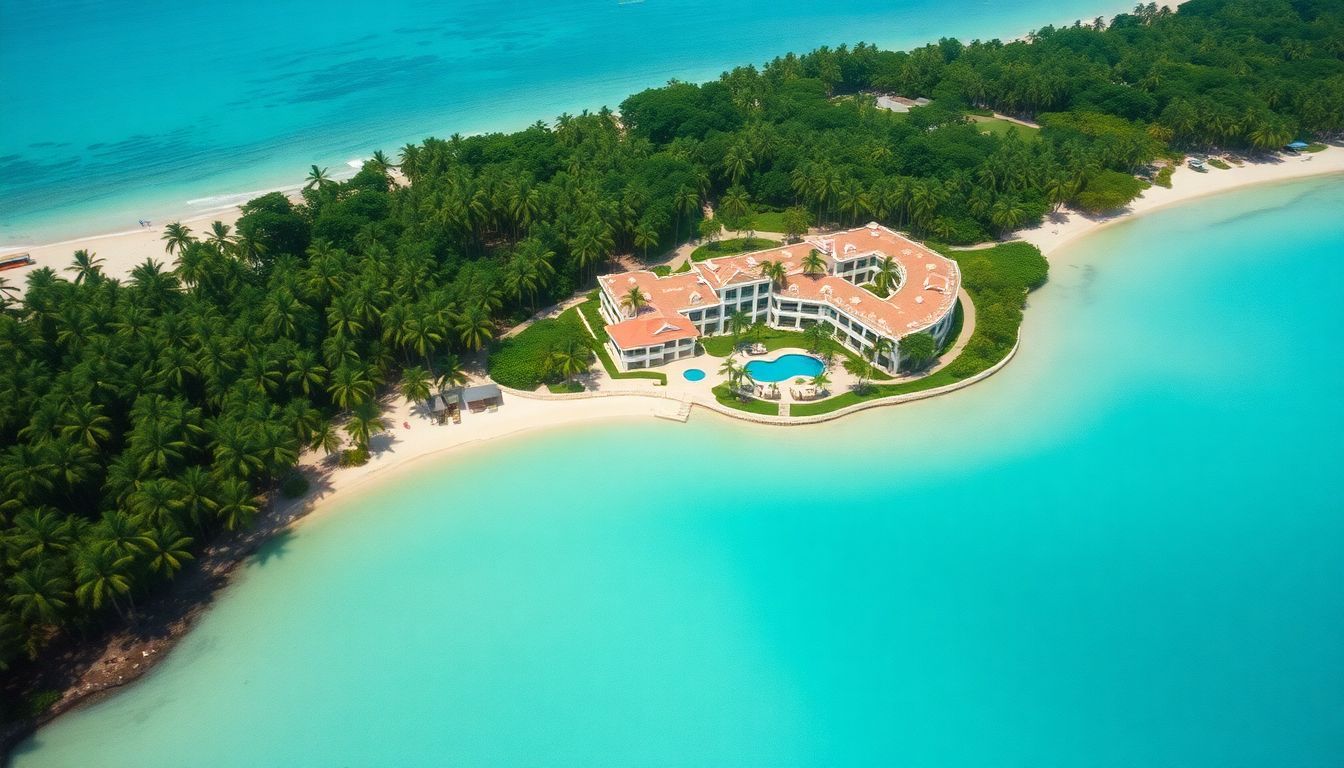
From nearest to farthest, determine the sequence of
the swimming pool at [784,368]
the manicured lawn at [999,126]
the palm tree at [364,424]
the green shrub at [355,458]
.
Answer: the palm tree at [364,424] < the green shrub at [355,458] < the swimming pool at [784,368] < the manicured lawn at [999,126]

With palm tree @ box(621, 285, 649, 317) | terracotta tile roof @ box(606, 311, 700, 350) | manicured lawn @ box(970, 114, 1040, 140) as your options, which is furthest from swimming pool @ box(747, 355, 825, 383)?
manicured lawn @ box(970, 114, 1040, 140)

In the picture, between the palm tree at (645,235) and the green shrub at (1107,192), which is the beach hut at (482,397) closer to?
the palm tree at (645,235)

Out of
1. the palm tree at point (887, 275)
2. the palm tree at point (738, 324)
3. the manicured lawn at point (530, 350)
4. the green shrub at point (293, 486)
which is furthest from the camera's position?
the palm tree at point (887, 275)

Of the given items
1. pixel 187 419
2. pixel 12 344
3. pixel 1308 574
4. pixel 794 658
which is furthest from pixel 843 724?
pixel 12 344

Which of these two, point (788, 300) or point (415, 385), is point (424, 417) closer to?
point (415, 385)

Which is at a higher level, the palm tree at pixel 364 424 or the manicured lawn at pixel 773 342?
the palm tree at pixel 364 424

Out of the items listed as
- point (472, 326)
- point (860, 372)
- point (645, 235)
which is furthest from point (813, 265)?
point (472, 326)

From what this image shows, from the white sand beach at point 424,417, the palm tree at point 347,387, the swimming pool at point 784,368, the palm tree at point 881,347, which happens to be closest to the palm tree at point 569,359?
the white sand beach at point 424,417
